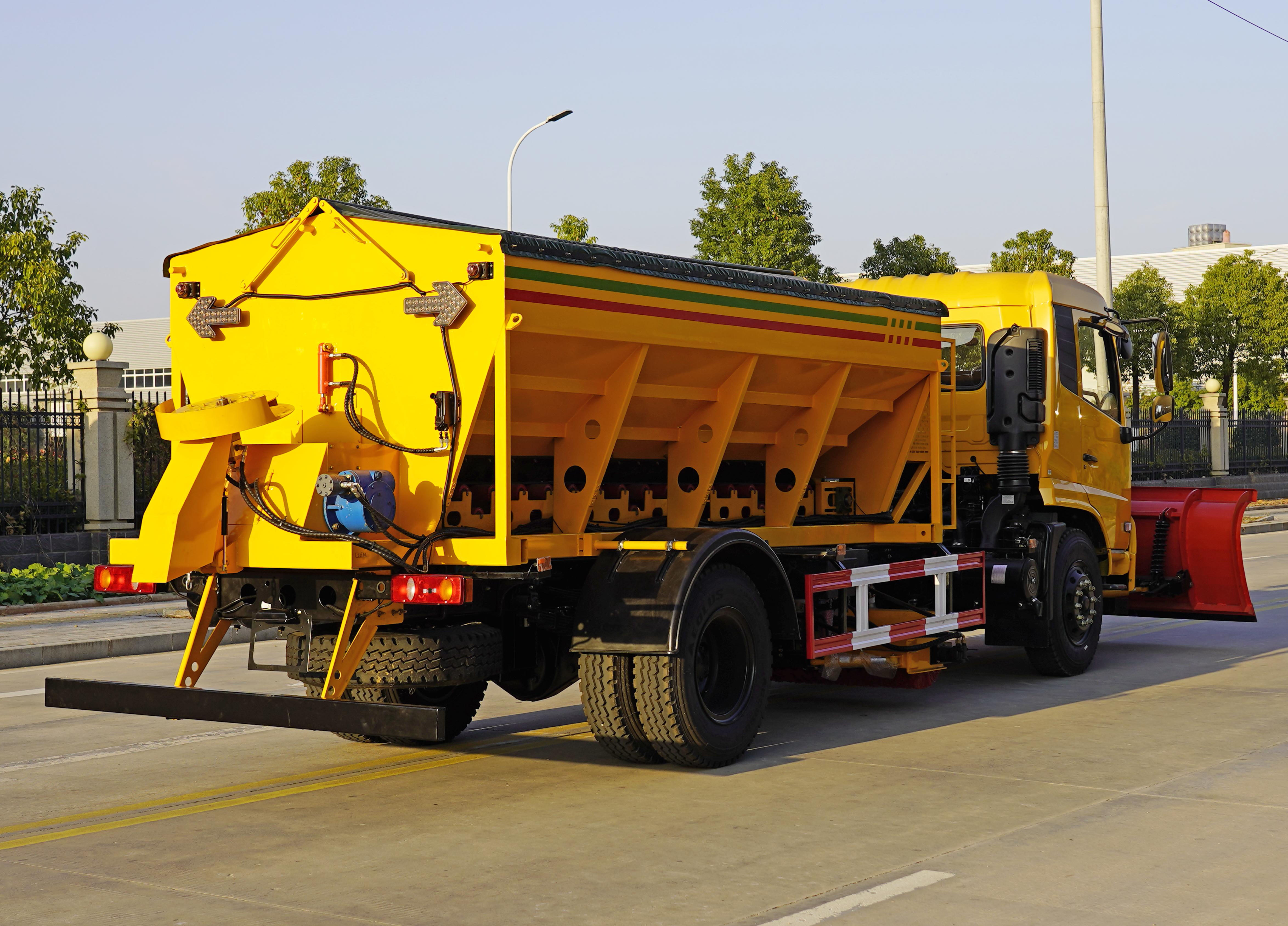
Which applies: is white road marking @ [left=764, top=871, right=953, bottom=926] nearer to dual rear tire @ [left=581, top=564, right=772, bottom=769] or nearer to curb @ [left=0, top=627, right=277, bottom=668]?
dual rear tire @ [left=581, top=564, right=772, bottom=769]

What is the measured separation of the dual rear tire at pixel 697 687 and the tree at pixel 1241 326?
46.7 metres

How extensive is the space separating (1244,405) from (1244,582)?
152 feet

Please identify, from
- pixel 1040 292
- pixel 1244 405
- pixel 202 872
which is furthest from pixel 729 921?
pixel 1244 405

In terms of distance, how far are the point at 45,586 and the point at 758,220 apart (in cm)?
1734

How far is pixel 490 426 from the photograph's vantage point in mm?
7277

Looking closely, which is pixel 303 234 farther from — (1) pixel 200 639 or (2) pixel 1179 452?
(2) pixel 1179 452

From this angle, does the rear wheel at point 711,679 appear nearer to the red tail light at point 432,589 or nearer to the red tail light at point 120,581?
the red tail light at point 432,589

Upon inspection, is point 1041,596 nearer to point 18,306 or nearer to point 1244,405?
point 18,306

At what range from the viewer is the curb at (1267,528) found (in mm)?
30609

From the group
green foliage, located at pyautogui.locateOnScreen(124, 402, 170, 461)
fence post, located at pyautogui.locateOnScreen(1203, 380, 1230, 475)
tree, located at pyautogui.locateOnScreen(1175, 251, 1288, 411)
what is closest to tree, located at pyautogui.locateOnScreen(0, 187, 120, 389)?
green foliage, located at pyautogui.locateOnScreen(124, 402, 170, 461)

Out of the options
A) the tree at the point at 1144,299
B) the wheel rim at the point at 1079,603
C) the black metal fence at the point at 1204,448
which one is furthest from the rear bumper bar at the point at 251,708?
the black metal fence at the point at 1204,448

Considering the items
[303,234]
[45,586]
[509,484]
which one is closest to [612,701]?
[509,484]

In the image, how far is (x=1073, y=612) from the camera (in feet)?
37.0

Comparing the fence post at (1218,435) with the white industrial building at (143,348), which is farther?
the white industrial building at (143,348)
